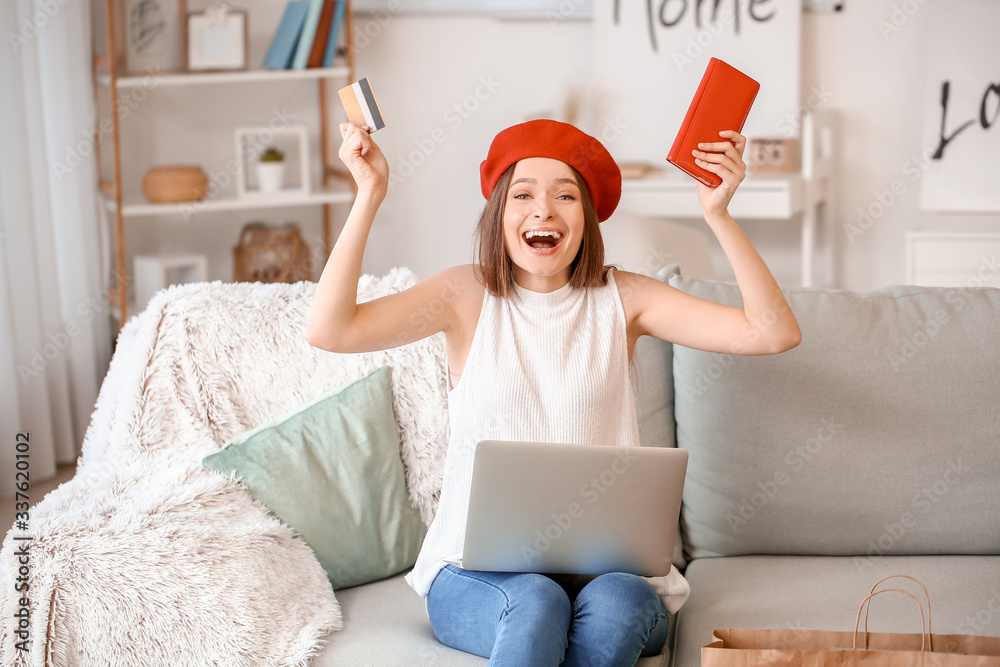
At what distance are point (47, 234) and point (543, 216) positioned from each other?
196cm

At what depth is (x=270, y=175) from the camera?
9.79 feet

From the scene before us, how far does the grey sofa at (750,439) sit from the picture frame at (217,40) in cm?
157

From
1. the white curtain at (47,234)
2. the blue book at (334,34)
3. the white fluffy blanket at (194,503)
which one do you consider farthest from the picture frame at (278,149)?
the white fluffy blanket at (194,503)

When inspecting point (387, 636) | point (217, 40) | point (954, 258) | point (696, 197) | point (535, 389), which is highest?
point (217, 40)

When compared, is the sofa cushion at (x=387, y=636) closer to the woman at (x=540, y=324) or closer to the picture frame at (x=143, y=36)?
the woman at (x=540, y=324)

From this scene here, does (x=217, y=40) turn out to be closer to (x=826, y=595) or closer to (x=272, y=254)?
(x=272, y=254)

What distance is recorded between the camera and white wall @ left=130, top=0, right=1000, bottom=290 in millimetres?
3135

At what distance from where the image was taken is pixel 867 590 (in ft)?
4.52

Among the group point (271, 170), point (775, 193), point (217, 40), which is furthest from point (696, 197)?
point (217, 40)

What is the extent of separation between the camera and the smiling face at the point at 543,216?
4.34 feet

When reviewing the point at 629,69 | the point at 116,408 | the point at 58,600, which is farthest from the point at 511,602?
the point at 629,69

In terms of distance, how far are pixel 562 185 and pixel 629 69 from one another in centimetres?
202

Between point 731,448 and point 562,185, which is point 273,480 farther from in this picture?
point 731,448

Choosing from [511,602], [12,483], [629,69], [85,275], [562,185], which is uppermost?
[629,69]
